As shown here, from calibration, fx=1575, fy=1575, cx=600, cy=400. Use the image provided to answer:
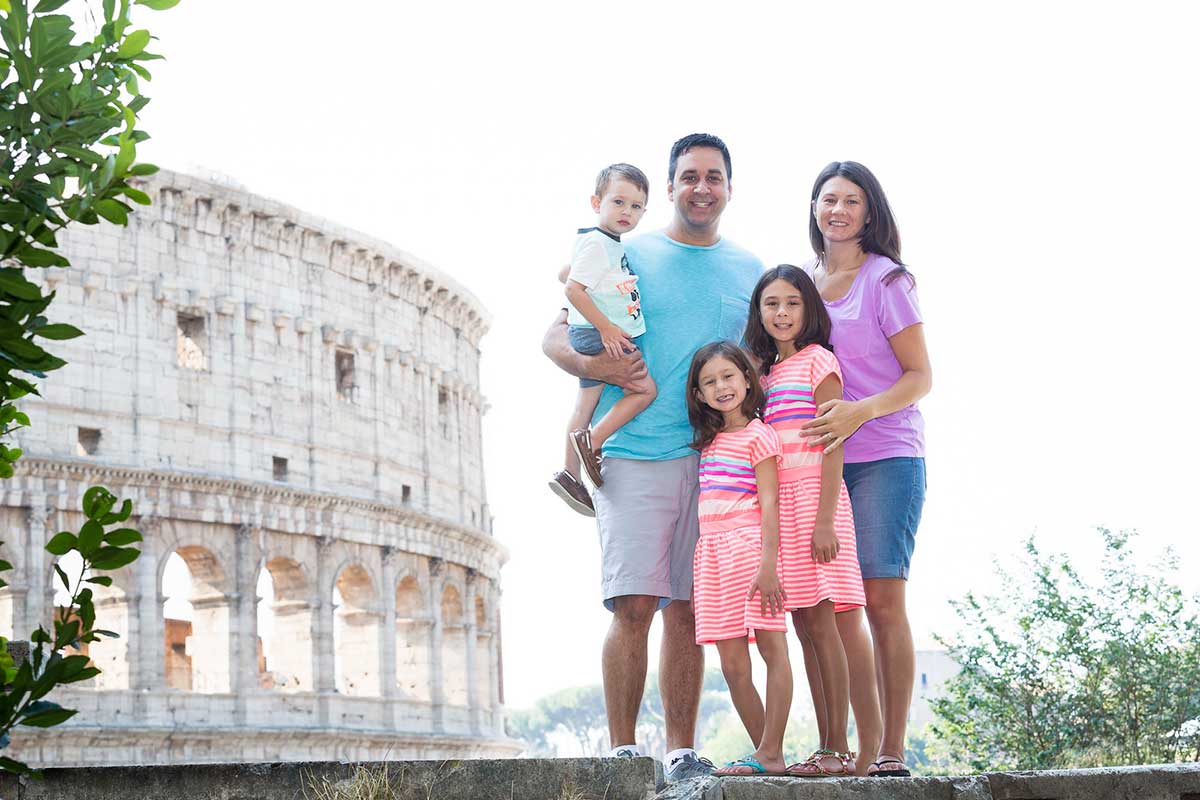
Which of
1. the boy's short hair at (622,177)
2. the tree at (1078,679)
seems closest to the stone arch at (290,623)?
the tree at (1078,679)

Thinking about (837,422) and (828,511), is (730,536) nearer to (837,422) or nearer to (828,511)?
(828,511)

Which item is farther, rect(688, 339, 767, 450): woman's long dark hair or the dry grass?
rect(688, 339, 767, 450): woman's long dark hair

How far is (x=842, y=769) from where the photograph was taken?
16.5 feet

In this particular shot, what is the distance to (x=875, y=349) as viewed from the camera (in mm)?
5664

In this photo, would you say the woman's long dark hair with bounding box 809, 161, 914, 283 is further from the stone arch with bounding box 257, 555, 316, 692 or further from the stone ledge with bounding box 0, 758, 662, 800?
the stone arch with bounding box 257, 555, 316, 692

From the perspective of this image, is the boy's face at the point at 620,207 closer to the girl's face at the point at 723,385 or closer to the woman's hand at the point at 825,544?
the girl's face at the point at 723,385

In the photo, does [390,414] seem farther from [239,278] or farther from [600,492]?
[600,492]

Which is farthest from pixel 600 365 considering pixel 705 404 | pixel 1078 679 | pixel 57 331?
pixel 1078 679

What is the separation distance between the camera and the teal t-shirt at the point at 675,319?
5988mm

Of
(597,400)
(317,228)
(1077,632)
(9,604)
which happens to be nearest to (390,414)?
(317,228)

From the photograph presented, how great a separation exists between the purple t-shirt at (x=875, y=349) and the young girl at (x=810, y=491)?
104 millimetres

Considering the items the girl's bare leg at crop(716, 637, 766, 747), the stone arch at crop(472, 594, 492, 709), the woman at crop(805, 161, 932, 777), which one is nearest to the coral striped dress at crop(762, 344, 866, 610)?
the woman at crop(805, 161, 932, 777)

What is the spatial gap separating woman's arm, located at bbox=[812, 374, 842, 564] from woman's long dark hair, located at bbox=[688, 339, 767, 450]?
36cm

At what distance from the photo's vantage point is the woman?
536 centimetres
